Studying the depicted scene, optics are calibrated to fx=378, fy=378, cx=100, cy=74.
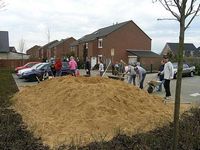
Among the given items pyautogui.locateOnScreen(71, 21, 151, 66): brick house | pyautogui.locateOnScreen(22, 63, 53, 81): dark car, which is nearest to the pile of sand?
pyautogui.locateOnScreen(22, 63, 53, 81): dark car

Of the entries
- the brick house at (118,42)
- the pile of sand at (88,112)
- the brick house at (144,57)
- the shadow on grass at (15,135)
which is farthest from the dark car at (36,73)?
the brick house at (118,42)

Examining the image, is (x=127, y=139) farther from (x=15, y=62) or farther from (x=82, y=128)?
(x=15, y=62)

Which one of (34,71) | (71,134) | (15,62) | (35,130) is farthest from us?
(15,62)

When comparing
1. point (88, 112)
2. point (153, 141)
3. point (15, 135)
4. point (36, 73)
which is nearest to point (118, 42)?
point (36, 73)

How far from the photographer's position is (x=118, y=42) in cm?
6153

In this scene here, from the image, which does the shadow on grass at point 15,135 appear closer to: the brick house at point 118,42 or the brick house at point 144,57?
the brick house at point 144,57

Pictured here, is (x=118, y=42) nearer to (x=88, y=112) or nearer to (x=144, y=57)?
(x=144, y=57)

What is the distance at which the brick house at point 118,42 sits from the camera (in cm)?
6078

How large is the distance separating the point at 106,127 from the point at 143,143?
1.47 m

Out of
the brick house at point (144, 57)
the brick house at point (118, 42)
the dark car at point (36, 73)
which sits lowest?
the dark car at point (36, 73)

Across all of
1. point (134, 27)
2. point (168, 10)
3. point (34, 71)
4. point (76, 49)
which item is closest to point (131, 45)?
point (134, 27)

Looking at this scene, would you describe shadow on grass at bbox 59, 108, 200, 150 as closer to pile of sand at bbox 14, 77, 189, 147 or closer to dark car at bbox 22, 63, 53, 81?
pile of sand at bbox 14, 77, 189, 147

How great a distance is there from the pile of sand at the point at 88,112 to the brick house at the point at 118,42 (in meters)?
47.4

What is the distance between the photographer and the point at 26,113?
11188mm
